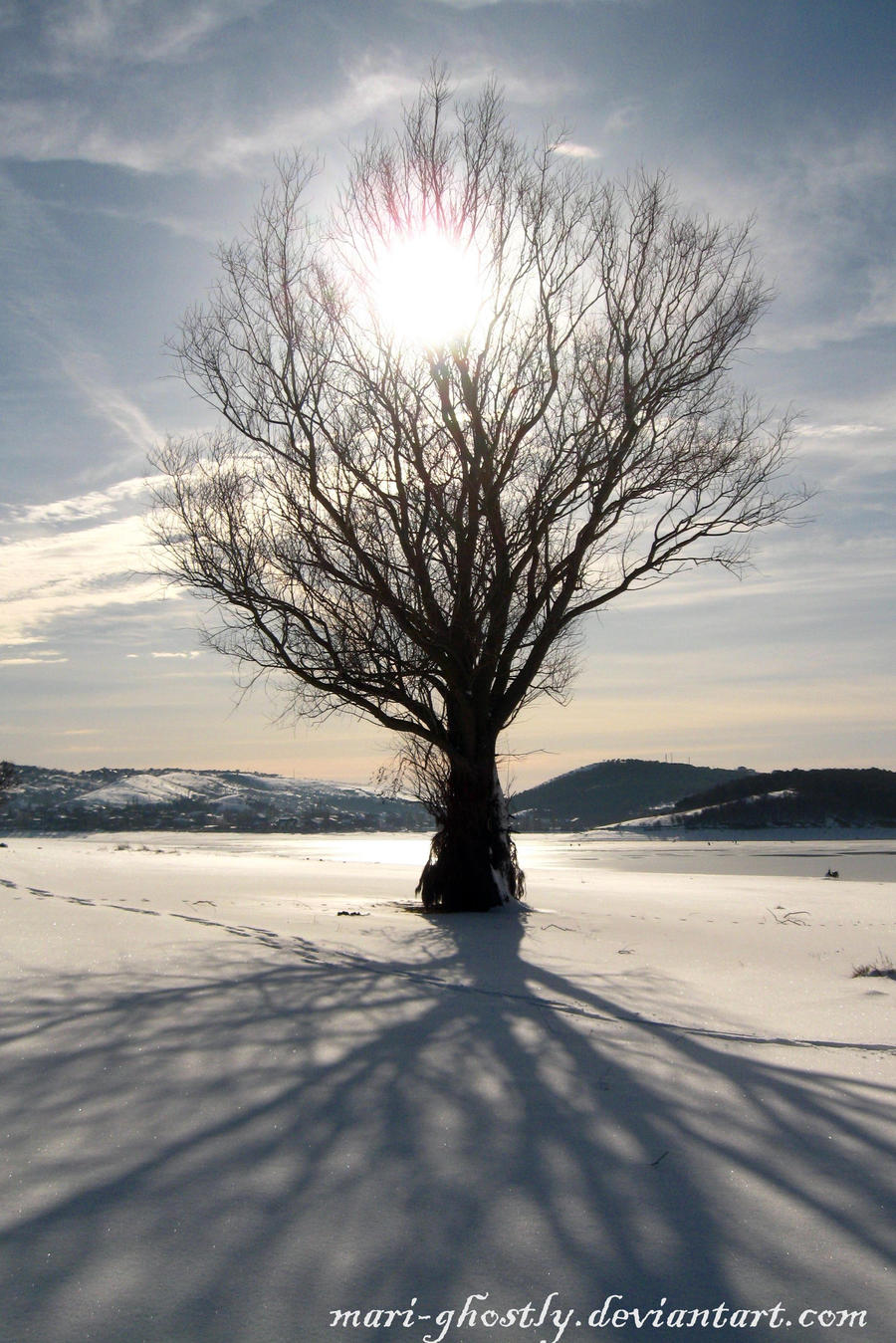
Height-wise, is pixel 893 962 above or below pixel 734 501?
below

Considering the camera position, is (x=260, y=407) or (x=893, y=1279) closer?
(x=893, y=1279)

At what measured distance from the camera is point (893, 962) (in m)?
7.16

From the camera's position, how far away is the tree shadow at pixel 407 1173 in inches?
80.5

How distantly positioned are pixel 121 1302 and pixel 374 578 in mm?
9645

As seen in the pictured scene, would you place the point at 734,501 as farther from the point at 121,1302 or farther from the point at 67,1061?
the point at 121,1302

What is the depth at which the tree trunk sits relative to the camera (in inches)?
479

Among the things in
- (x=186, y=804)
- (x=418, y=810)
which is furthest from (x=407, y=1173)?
(x=186, y=804)

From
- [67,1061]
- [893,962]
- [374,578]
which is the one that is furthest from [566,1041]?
[374,578]

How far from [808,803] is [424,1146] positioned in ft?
233

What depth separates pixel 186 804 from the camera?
395 ft

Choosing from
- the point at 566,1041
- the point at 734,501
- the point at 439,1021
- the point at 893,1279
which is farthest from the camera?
the point at 734,501

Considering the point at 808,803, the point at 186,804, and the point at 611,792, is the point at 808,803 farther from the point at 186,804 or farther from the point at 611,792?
the point at 186,804

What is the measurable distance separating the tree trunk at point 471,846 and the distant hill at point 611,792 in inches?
3386

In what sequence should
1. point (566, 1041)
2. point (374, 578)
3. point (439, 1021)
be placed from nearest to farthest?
1. point (566, 1041)
2. point (439, 1021)
3. point (374, 578)
